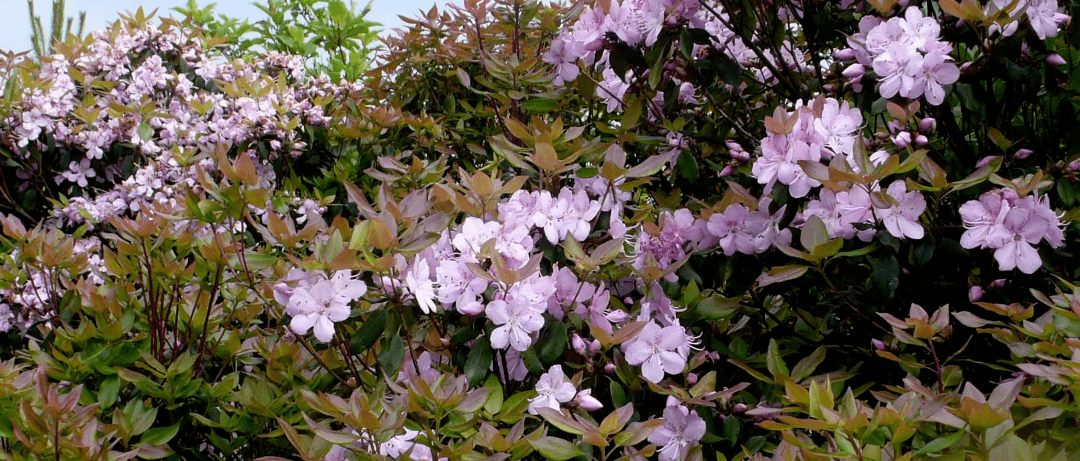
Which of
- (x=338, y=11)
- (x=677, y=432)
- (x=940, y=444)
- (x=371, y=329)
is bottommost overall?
(x=677, y=432)

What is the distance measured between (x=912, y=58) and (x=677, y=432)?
833 mm

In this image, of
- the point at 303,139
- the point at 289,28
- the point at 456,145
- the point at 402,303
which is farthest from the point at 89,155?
the point at 402,303

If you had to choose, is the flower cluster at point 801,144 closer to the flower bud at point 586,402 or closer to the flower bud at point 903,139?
the flower bud at point 903,139

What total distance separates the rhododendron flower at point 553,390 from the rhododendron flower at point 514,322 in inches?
2.7

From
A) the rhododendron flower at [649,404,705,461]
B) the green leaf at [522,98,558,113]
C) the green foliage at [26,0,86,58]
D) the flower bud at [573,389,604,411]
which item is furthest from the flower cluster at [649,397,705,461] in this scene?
the green foliage at [26,0,86,58]

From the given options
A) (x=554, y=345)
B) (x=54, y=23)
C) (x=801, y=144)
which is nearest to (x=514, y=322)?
(x=554, y=345)

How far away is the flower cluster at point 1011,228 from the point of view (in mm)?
1577

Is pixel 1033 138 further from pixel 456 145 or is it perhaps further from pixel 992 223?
pixel 456 145

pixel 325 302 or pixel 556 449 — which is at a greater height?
pixel 325 302

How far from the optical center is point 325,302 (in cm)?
141

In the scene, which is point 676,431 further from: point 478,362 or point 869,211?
point 869,211

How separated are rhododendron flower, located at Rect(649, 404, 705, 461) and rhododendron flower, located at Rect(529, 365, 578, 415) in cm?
19

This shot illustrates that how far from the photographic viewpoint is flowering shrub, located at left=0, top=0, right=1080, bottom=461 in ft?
4.57

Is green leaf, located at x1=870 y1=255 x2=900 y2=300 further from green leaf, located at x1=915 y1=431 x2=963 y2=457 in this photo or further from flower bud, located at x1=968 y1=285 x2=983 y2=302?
green leaf, located at x1=915 y1=431 x2=963 y2=457
